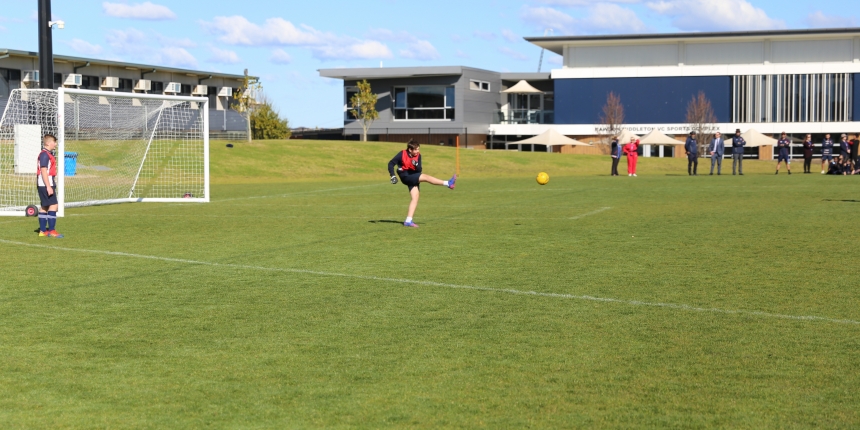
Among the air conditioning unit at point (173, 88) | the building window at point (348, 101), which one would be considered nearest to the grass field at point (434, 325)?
the air conditioning unit at point (173, 88)

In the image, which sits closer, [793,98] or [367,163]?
[367,163]

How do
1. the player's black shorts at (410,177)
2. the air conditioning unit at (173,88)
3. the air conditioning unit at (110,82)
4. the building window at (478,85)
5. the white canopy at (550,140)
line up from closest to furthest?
the player's black shorts at (410,177) < the white canopy at (550,140) < the air conditioning unit at (110,82) < the air conditioning unit at (173,88) < the building window at (478,85)

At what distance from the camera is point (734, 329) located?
26.2ft

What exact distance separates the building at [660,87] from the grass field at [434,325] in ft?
180

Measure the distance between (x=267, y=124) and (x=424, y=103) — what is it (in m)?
13.0

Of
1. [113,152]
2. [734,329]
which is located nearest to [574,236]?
[734,329]

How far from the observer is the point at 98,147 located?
102ft

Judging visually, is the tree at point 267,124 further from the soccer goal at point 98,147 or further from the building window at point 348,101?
the soccer goal at point 98,147

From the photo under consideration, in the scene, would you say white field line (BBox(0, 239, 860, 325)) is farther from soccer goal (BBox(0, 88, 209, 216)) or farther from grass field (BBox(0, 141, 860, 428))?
soccer goal (BBox(0, 88, 209, 216))

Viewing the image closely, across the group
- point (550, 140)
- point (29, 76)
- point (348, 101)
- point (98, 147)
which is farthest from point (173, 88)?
point (98, 147)

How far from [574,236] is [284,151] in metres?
36.6

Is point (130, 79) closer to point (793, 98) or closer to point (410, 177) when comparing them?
point (793, 98)

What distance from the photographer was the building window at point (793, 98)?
68.8 m

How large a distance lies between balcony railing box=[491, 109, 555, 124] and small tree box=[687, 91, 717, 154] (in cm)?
1075
